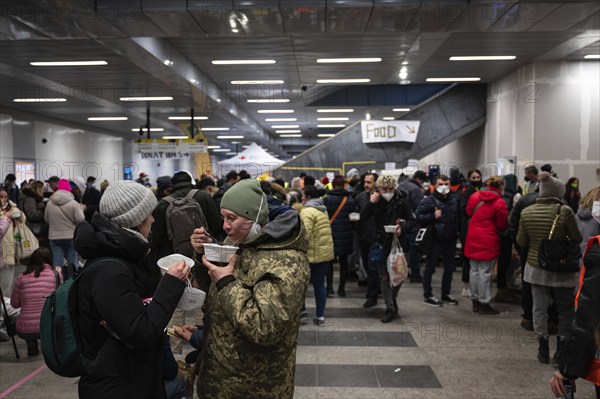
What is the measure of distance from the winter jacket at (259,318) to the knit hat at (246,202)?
105mm

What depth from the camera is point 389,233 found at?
6906 mm

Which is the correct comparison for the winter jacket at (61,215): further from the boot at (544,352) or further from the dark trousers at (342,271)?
the boot at (544,352)

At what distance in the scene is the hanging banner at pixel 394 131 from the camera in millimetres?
17594

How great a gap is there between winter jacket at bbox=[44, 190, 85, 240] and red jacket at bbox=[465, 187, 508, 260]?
6.14 m

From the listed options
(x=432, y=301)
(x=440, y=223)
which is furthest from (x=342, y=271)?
(x=440, y=223)

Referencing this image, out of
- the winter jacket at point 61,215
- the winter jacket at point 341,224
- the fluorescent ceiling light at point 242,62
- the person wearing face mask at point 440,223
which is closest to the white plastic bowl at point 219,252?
the person wearing face mask at point 440,223

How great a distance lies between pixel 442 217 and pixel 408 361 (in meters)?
2.67

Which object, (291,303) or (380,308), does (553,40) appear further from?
(291,303)

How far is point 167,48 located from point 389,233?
736 centimetres

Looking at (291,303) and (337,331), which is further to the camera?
(337,331)

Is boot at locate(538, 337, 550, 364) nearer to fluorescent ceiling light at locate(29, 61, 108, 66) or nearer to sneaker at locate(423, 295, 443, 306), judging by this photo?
sneaker at locate(423, 295, 443, 306)

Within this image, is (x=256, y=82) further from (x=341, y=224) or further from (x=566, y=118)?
(x=341, y=224)

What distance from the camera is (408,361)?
5.25m

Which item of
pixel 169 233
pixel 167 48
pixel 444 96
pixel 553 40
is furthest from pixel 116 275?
pixel 444 96
